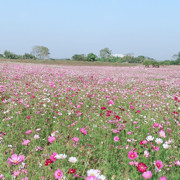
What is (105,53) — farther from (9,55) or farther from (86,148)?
(86,148)

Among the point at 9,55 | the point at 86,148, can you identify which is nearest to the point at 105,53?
the point at 9,55

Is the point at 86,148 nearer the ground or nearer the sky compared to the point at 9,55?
nearer the ground

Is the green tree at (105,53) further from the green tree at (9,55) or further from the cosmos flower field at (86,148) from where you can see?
the cosmos flower field at (86,148)

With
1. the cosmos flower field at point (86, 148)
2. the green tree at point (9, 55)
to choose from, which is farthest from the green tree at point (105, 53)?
the cosmos flower field at point (86, 148)

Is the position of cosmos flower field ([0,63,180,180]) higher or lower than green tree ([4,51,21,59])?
lower

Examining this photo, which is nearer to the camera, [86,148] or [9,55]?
[86,148]

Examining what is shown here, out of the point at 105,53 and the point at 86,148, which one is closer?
the point at 86,148

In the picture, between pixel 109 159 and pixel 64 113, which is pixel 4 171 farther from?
pixel 64 113

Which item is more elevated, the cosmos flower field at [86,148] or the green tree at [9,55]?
the green tree at [9,55]

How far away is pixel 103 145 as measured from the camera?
268cm

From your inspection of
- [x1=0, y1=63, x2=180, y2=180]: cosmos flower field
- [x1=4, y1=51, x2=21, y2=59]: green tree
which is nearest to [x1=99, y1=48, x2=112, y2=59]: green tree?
[x1=4, y1=51, x2=21, y2=59]: green tree

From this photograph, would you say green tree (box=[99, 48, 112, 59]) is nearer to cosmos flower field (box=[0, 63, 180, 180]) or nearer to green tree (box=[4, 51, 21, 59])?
green tree (box=[4, 51, 21, 59])

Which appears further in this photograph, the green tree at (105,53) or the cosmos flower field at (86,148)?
the green tree at (105,53)

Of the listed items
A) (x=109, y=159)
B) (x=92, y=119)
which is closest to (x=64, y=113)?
(x=92, y=119)
